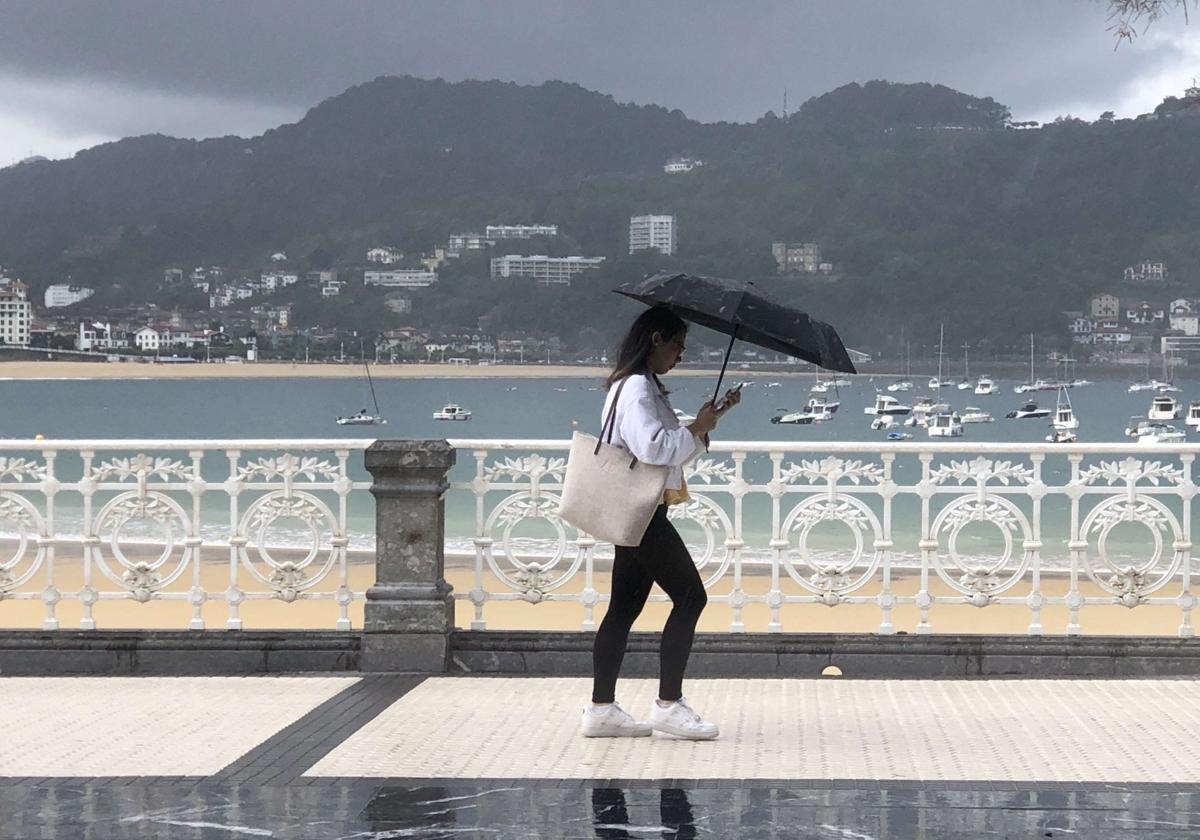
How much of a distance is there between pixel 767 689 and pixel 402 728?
5.48 ft

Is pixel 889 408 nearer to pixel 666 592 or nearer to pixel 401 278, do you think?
pixel 401 278

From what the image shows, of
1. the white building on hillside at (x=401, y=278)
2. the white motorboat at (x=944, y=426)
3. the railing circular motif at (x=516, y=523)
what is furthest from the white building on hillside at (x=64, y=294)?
the railing circular motif at (x=516, y=523)

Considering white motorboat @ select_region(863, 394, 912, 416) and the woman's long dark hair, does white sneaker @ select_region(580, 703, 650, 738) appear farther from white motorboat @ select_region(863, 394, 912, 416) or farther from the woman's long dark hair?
white motorboat @ select_region(863, 394, 912, 416)

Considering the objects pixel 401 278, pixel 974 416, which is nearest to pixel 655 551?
pixel 974 416

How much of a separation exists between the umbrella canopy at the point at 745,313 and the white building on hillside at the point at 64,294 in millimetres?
161064

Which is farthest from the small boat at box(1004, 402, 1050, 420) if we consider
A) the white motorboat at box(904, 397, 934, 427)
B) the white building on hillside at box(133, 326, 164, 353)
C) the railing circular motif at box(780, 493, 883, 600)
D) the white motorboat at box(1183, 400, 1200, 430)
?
the railing circular motif at box(780, 493, 883, 600)

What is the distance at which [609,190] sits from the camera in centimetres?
15512

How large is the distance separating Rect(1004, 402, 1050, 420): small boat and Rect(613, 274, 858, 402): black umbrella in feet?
360

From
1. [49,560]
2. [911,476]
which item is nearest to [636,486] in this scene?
[49,560]

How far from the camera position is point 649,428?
5.27 metres

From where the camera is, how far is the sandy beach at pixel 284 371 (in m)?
138

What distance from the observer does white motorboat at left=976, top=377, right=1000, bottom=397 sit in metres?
131

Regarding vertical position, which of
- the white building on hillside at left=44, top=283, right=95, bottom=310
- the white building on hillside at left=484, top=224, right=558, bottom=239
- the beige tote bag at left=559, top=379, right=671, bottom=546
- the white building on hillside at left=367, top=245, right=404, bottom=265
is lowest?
the beige tote bag at left=559, top=379, right=671, bottom=546

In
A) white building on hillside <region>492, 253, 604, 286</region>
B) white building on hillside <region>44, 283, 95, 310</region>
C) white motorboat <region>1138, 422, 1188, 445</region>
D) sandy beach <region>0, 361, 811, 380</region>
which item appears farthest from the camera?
white building on hillside <region>44, 283, 95, 310</region>
